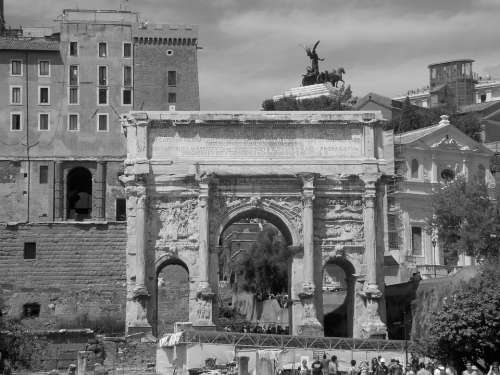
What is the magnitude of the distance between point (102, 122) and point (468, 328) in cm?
5486

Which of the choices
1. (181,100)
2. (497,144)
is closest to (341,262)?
(181,100)

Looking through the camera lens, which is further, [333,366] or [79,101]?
[79,101]

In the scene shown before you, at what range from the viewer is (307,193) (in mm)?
60000

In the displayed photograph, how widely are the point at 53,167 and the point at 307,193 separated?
3614cm

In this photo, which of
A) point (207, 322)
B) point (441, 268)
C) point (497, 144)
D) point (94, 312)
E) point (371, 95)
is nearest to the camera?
point (207, 322)

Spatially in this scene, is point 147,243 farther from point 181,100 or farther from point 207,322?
point 181,100

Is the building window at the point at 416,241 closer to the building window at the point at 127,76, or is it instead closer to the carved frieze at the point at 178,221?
the carved frieze at the point at 178,221

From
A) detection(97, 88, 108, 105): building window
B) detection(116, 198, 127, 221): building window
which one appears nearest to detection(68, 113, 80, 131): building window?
detection(97, 88, 108, 105): building window

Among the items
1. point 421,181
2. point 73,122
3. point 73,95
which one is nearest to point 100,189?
point 73,122

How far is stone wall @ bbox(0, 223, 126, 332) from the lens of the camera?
6962cm

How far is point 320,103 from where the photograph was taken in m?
92.8

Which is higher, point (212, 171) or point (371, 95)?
point (371, 95)

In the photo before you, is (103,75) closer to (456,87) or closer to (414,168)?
(414,168)

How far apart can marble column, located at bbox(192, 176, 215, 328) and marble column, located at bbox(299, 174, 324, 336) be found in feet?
13.9
